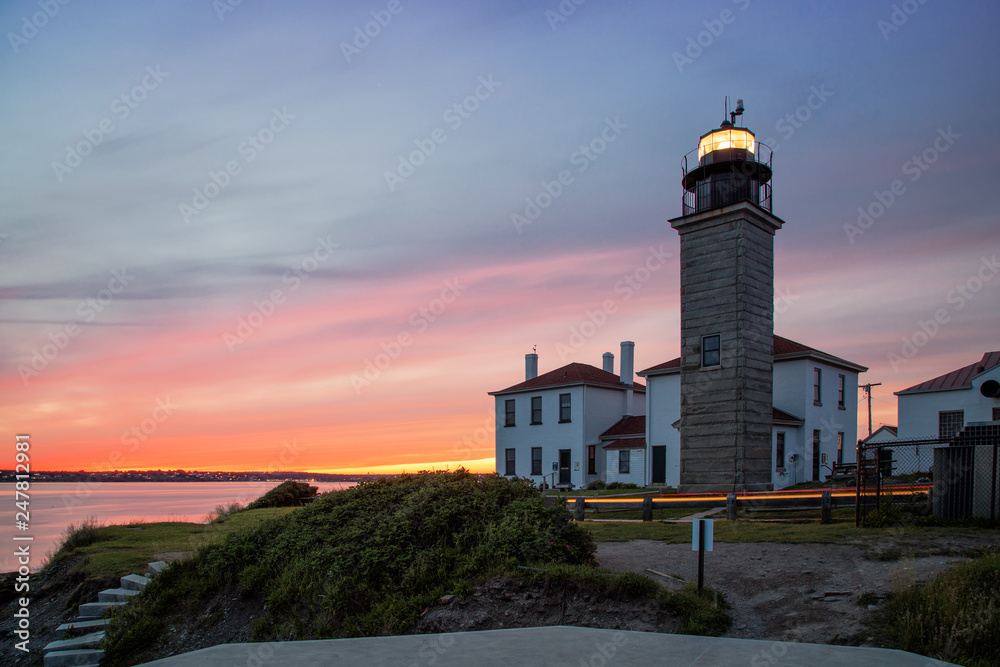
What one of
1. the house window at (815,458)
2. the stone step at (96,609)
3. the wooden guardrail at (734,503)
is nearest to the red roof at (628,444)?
the house window at (815,458)

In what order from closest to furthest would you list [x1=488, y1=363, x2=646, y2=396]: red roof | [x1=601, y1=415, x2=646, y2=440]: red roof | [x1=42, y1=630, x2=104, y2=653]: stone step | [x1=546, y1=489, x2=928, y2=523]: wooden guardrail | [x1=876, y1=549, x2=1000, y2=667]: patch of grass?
1. [x1=876, y1=549, x2=1000, y2=667]: patch of grass
2. [x1=42, y1=630, x2=104, y2=653]: stone step
3. [x1=546, y1=489, x2=928, y2=523]: wooden guardrail
4. [x1=601, y1=415, x2=646, y2=440]: red roof
5. [x1=488, y1=363, x2=646, y2=396]: red roof

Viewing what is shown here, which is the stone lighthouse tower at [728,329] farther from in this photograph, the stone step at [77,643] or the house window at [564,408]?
the stone step at [77,643]

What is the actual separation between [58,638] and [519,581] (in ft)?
22.4

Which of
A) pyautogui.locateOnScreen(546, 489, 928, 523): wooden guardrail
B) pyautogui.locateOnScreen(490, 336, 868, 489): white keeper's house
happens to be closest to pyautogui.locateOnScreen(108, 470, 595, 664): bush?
pyautogui.locateOnScreen(546, 489, 928, 523): wooden guardrail

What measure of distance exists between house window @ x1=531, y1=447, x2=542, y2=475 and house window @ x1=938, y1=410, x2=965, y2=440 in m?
19.0

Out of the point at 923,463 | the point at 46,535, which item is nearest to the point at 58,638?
the point at 46,535

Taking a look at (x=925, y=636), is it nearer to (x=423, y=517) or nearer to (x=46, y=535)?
(x=423, y=517)

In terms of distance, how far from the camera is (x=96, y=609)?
32.8ft

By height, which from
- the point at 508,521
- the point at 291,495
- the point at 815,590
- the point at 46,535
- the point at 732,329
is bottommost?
the point at 46,535

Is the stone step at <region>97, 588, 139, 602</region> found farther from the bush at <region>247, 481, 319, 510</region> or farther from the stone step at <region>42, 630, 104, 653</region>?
the bush at <region>247, 481, 319, 510</region>

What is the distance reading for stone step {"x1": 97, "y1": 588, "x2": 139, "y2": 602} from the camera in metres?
10.1

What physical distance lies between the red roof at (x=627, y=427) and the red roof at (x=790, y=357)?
181 inches

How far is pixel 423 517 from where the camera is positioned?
9.25 metres

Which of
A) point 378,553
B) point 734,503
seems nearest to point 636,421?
point 734,503
